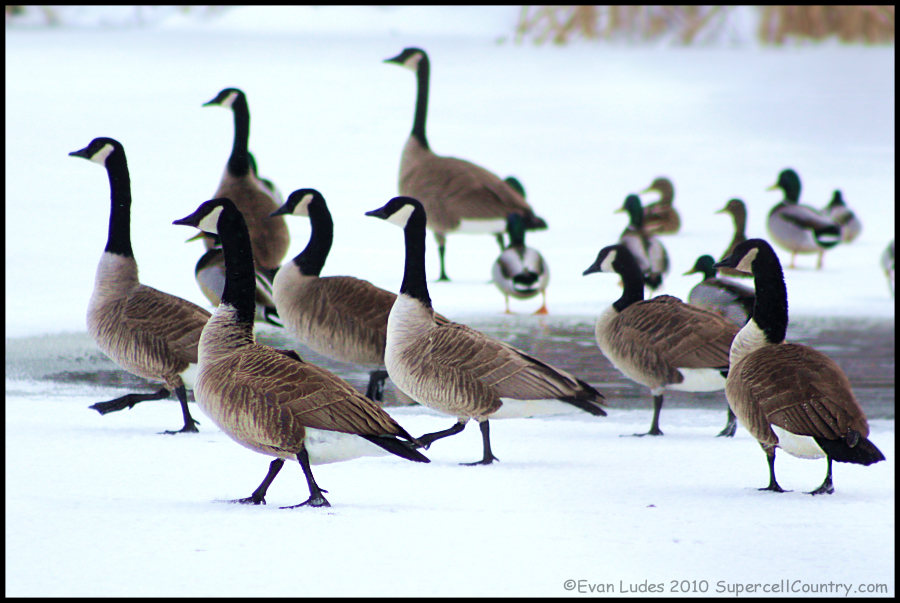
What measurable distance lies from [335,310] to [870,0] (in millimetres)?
20308

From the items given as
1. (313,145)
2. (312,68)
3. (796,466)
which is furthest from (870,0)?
(796,466)

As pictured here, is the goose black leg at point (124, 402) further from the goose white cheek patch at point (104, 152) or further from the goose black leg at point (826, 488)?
the goose black leg at point (826, 488)

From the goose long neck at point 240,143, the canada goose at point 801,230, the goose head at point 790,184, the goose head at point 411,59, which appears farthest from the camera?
the goose head at point 790,184

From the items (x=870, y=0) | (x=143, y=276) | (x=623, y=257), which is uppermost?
(x=870, y=0)

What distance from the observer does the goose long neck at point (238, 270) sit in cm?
366

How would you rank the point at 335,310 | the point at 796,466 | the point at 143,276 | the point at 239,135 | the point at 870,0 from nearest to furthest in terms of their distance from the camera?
the point at 796,466, the point at 335,310, the point at 239,135, the point at 143,276, the point at 870,0

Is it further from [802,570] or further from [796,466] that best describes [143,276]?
[802,570]

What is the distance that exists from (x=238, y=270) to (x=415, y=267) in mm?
880

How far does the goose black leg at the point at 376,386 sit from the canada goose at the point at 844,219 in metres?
7.09

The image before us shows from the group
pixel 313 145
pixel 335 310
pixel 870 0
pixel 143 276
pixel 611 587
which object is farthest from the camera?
pixel 870 0

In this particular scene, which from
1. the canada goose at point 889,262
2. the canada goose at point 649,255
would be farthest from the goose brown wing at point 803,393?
the canada goose at point 889,262

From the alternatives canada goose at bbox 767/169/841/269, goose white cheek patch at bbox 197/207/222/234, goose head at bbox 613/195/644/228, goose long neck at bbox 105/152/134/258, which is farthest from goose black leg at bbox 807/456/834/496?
goose head at bbox 613/195/644/228

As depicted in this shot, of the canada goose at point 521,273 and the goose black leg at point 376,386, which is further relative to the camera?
the canada goose at point 521,273

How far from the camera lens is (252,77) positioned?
1994cm
